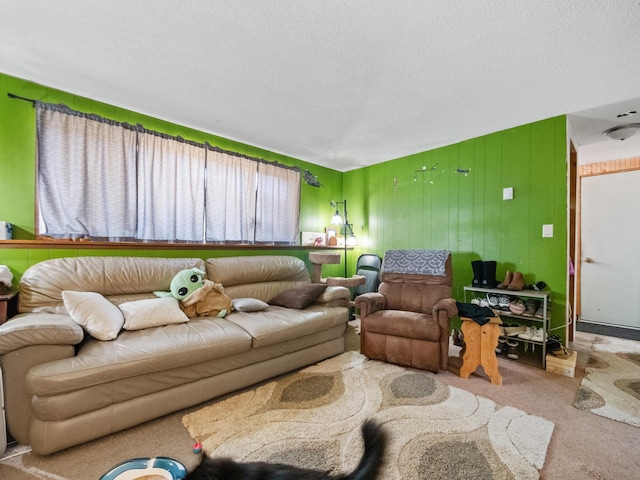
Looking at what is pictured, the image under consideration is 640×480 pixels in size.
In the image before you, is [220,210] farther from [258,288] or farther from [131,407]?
[131,407]

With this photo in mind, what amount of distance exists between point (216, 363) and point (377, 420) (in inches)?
43.0

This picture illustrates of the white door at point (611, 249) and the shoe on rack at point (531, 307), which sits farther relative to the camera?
the white door at point (611, 249)

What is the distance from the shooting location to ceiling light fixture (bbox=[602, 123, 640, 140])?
2.80 metres

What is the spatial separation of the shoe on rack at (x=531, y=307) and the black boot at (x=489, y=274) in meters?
0.33

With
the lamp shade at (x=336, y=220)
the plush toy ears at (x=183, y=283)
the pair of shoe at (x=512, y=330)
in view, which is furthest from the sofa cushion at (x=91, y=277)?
the pair of shoe at (x=512, y=330)

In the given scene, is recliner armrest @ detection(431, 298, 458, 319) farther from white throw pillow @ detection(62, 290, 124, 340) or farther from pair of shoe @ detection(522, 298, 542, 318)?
Answer: white throw pillow @ detection(62, 290, 124, 340)

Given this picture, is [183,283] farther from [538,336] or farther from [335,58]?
[538,336]

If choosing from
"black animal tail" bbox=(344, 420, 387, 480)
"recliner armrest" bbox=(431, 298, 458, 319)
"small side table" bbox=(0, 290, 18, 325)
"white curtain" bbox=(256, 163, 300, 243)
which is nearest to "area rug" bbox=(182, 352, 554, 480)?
"black animal tail" bbox=(344, 420, 387, 480)

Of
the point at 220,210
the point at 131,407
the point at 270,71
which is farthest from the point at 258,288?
the point at 270,71

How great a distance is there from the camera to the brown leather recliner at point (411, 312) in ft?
7.64

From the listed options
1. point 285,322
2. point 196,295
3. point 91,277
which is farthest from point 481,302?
point 91,277

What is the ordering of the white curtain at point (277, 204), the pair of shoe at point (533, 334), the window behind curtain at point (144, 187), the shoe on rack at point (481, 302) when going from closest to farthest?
the window behind curtain at point (144, 187), the pair of shoe at point (533, 334), the shoe on rack at point (481, 302), the white curtain at point (277, 204)

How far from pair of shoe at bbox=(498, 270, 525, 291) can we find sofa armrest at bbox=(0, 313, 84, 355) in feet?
11.3

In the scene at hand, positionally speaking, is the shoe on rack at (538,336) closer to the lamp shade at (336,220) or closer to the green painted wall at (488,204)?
the green painted wall at (488,204)
